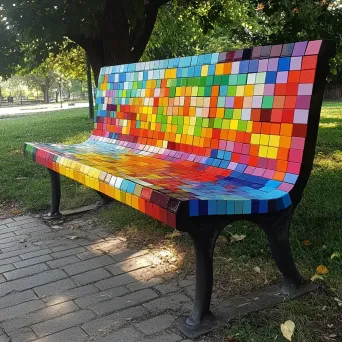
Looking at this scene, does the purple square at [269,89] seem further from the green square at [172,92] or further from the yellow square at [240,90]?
the green square at [172,92]

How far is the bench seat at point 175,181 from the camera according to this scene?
2.04 m

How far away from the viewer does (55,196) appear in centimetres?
414

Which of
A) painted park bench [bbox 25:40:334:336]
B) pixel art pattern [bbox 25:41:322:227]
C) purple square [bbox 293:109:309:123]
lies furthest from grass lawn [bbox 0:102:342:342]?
purple square [bbox 293:109:309:123]

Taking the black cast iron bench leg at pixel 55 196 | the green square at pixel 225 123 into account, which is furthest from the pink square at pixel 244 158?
the black cast iron bench leg at pixel 55 196

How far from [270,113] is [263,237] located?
3.30ft

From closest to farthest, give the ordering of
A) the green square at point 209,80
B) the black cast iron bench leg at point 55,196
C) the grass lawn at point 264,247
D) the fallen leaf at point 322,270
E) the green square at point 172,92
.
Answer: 1. the grass lawn at point 264,247
2. the fallen leaf at point 322,270
3. the green square at point 209,80
4. the green square at point 172,92
5. the black cast iron bench leg at point 55,196

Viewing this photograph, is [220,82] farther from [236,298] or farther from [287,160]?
[236,298]

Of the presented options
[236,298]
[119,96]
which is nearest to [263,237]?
[236,298]

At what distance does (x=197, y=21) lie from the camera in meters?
10.8

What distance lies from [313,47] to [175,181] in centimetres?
91

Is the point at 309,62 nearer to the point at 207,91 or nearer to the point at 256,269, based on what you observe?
the point at 207,91

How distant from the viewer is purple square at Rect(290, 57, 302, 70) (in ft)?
7.58

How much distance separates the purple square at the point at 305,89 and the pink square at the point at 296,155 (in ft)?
0.89

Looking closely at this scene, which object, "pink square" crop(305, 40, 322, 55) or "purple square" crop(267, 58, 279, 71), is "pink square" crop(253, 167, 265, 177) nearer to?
"purple square" crop(267, 58, 279, 71)
